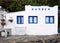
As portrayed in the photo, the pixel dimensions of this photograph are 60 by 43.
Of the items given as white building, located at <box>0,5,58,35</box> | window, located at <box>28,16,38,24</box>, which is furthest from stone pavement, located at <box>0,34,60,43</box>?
window, located at <box>28,16,38,24</box>

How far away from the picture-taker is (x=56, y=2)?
19.9 meters

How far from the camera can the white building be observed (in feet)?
57.4

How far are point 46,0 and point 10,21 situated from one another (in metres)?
4.53

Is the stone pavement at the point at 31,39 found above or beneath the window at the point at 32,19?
beneath

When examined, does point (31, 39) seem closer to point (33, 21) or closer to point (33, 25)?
point (33, 25)

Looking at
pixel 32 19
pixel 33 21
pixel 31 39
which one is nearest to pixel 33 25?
pixel 33 21

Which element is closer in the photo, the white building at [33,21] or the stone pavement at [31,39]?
the stone pavement at [31,39]

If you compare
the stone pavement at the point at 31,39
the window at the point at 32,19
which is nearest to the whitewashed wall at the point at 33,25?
the window at the point at 32,19

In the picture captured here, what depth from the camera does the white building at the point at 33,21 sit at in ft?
57.4

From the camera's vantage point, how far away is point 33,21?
1752 centimetres

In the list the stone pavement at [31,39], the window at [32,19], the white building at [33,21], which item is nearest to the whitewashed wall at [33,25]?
the white building at [33,21]

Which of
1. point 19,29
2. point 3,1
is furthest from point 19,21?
point 3,1

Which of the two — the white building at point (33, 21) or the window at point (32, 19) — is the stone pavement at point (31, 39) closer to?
the white building at point (33, 21)

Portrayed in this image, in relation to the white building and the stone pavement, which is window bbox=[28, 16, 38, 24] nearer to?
the white building
